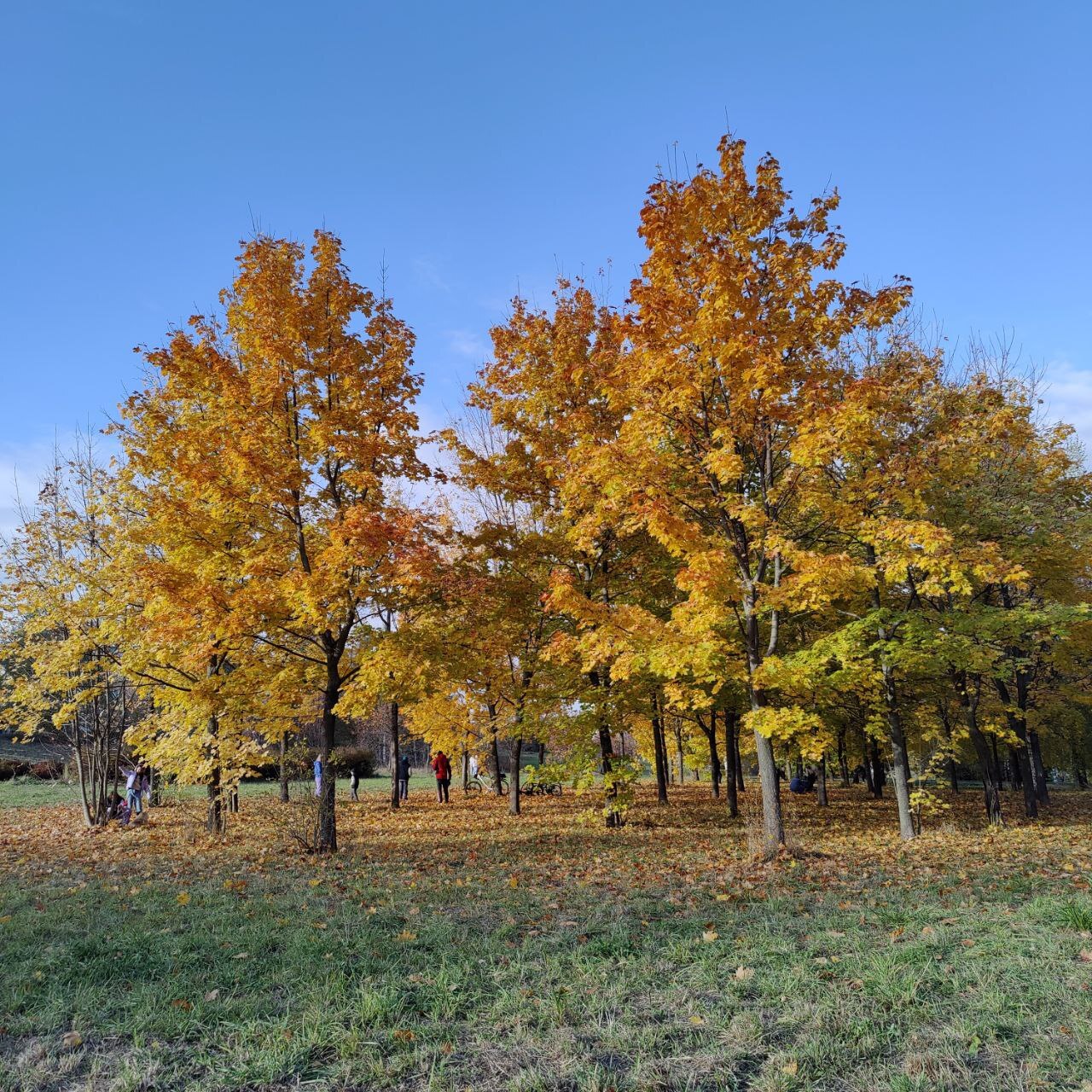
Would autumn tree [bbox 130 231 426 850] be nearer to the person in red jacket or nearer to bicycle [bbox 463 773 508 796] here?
the person in red jacket

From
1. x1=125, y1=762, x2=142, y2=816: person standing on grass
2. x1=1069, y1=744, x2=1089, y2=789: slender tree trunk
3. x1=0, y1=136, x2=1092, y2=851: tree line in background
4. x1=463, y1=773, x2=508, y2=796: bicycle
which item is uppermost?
x1=0, y1=136, x2=1092, y2=851: tree line in background

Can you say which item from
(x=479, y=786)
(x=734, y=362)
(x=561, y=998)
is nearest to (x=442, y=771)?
(x=479, y=786)

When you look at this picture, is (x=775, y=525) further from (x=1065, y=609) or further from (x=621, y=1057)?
(x=621, y=1057)

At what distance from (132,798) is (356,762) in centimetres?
1382

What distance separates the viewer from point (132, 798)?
56.9ft

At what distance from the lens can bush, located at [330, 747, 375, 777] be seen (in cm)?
3131

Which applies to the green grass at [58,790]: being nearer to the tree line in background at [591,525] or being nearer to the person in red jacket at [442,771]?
the person in red jacket at [442,771]

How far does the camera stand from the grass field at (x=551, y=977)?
3.63m

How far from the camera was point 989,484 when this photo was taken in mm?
14039

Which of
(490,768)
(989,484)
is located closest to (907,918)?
(989,484)

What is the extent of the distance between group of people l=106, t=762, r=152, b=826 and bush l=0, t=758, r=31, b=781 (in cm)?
1580

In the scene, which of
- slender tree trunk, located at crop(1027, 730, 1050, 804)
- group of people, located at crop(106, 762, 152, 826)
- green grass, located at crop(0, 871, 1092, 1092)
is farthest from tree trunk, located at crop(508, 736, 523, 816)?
slender tree trunk, located at crop(1027, 730, 1050, 804)

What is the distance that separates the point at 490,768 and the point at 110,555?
56.8ft

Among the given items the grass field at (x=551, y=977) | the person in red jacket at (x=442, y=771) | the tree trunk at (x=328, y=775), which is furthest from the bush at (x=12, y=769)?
the tree trunk at (x=328, y=775)
